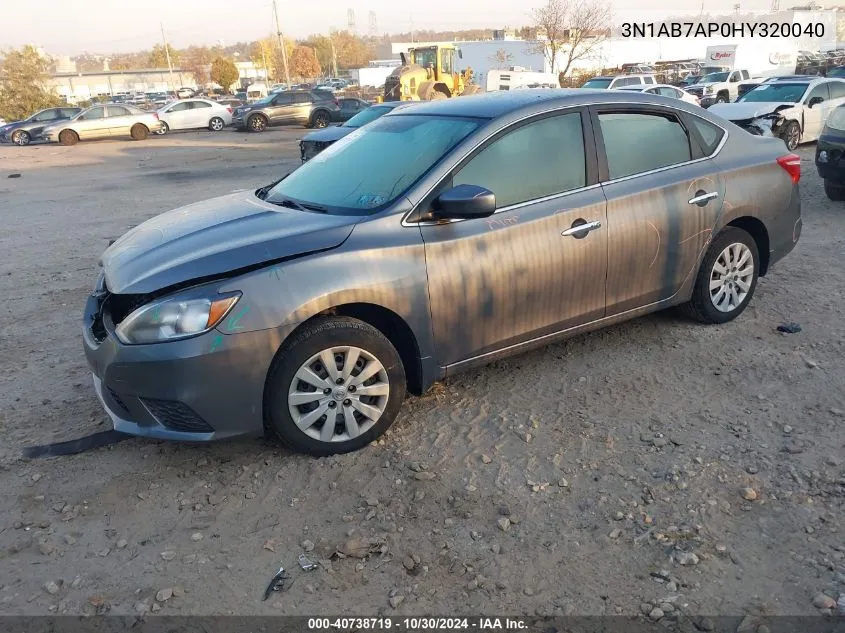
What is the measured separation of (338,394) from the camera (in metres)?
3.64

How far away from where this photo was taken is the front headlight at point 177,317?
3.32 m

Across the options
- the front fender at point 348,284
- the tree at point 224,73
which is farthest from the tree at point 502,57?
the front fender at point 348,284

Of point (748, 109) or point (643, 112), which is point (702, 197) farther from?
point (748, 109)

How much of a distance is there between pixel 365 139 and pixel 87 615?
3228 millimetres

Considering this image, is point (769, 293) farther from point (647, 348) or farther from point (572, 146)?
point (572, 146)

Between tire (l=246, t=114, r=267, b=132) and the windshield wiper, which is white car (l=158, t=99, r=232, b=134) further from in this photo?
the windshield wiper

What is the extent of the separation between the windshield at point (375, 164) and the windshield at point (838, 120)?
23.3ft

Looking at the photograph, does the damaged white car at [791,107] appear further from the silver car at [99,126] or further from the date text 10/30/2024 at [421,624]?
the silver car at [99,126]

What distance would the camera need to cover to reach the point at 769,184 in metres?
5.19

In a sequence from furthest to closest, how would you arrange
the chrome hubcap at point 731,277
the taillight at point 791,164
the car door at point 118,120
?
the car door at point 118,120 → the taillight at point 791,164 → the chrome hubcap at point 731,277

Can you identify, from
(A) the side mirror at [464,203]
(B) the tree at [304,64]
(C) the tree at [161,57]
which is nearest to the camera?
(A) the side mirror at [464,203]

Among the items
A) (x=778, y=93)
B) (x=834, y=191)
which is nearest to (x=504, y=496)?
(x=834, y=191)

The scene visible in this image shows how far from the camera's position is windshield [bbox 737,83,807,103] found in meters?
15.6

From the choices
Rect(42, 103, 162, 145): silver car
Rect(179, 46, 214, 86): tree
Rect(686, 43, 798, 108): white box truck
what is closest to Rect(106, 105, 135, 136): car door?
Rect(42, 103, 162, 145): silver car
